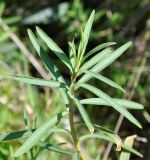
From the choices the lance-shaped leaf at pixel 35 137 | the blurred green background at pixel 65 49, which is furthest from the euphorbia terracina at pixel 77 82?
the blurred green background at pixel 65 49

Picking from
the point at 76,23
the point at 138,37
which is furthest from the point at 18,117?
the point at 138,37

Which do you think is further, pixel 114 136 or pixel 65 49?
pixel 65 49

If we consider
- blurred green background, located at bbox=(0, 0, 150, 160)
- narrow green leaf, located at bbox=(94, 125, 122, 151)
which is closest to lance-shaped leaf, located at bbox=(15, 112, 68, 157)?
narrow green leaf, located at bbox=(94, 125, 122, 151)

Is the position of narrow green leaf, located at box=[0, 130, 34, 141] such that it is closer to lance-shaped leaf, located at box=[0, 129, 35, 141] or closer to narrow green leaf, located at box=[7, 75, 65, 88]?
lance-shaped leaf, located at box=[0, 129, 35, 141]

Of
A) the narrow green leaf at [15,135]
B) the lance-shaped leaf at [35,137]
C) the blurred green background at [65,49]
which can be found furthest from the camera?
the blurred green background at [65,49]

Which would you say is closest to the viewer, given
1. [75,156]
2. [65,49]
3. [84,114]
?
[84,114]

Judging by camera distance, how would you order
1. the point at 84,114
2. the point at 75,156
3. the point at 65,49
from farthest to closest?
the point at 65,49 < the point at 75,156 < the point at 84,114

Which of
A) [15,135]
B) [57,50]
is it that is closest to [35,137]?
[15,135]

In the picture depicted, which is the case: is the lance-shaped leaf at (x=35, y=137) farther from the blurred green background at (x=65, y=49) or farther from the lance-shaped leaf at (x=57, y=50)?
the blurred green background at (x=65, y=49)

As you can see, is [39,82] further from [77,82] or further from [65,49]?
[65,49]
